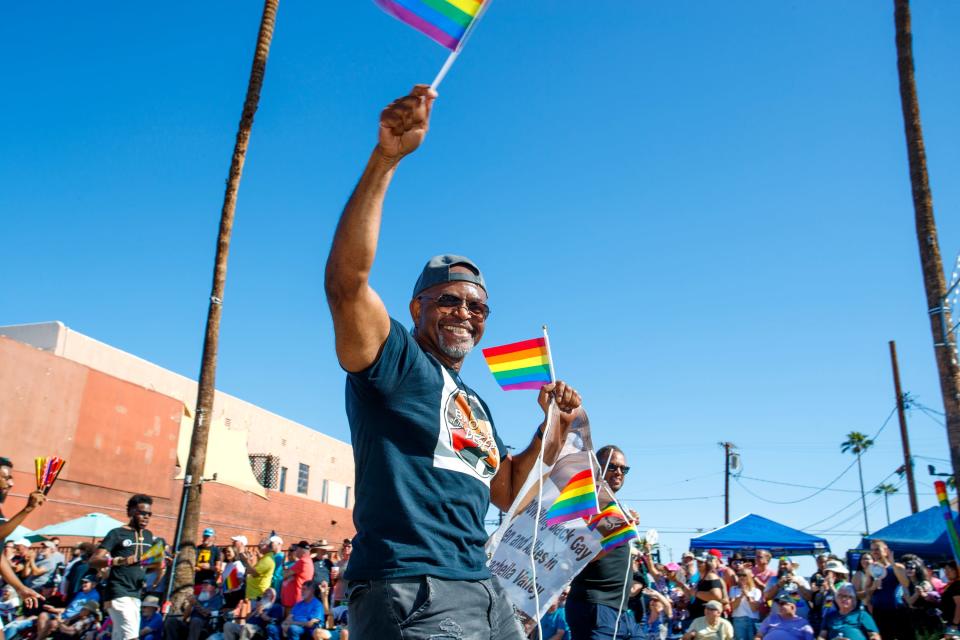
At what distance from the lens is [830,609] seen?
9.68 meters

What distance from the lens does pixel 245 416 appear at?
33875 millimetres

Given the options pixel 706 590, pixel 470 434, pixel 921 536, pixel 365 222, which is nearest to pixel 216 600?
pixel 706 590

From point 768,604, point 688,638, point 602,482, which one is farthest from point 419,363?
point 768,604

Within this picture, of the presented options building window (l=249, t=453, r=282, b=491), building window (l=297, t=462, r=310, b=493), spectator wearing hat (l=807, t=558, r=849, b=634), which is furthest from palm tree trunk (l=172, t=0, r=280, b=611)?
building window (l=297, t=462, r=310, b=493)

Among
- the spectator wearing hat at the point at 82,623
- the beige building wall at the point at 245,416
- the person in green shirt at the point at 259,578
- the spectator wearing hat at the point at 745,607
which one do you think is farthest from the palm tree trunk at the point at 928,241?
the beige building wall at the point at 245,416

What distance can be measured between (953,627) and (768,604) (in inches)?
91.1

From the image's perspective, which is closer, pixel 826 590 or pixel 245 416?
pixel 826 590

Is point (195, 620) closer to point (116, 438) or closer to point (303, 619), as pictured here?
point (303, 619)

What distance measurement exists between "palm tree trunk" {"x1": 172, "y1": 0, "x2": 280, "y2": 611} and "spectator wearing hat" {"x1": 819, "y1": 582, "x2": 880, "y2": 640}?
8.85 m

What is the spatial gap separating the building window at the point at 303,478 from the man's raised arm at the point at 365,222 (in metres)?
38.4

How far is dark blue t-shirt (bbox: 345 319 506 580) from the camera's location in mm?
2176

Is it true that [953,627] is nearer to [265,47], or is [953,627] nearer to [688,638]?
[688,638]

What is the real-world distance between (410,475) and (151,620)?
11.7 meters

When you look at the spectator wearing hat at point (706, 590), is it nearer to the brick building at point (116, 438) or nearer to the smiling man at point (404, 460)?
the smiling man at point (404, 460)
